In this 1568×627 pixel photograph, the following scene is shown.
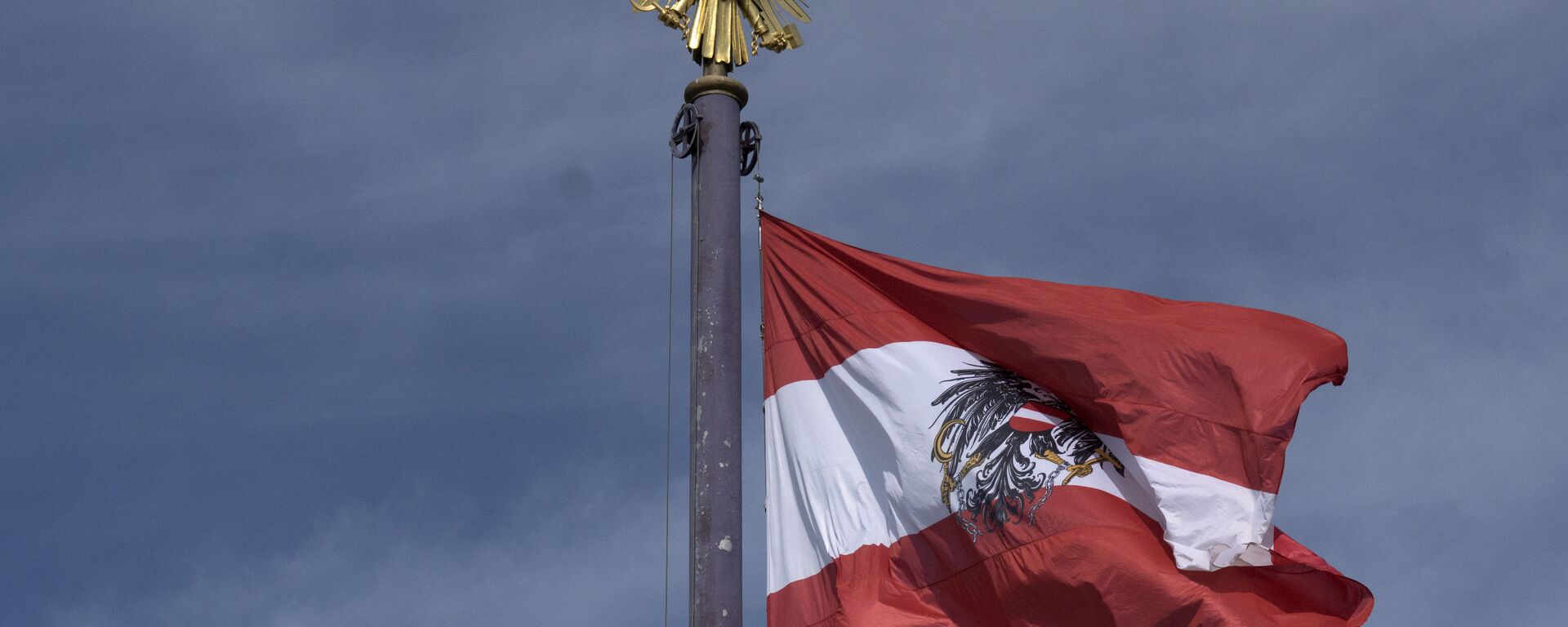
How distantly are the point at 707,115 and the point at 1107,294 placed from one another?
3.53m

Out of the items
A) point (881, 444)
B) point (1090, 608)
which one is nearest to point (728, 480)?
point (881, 444)

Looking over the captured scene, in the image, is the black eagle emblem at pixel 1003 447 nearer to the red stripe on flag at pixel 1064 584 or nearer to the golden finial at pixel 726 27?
the red stripe on flag at pixel 1064 584

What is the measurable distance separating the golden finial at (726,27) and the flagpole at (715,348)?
17 cm

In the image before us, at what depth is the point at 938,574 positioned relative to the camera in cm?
1500

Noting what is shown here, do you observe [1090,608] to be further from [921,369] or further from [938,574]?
[921,369]

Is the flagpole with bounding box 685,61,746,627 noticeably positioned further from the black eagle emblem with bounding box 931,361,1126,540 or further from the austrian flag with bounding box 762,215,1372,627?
the black eagle emblem with bounding box 931,361,1126,540

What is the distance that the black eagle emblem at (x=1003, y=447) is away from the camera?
15.0 metres

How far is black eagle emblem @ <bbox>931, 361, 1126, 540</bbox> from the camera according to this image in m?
15.0

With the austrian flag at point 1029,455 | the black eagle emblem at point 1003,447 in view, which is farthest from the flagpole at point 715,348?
the black eagle emblem at point 1003,447

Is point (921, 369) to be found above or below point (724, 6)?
below

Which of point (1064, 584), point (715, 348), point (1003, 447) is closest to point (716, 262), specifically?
point (715, 348)

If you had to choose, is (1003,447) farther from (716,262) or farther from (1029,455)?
(716,262)

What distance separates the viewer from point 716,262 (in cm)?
1523

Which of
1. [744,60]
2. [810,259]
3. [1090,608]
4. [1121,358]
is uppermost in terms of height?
[744,60]
